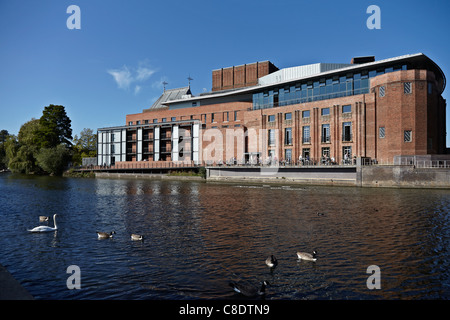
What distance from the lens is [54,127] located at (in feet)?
273

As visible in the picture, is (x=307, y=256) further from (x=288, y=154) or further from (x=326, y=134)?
(x=288, y=154)

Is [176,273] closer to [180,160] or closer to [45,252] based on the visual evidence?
[45,252]

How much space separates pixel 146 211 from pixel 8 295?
568 inches

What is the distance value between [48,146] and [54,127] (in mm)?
5441

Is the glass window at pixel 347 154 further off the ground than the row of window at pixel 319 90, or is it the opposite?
the row of window at pixel 319 90

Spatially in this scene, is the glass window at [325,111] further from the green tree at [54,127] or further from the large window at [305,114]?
→ the green tree at [54,127]

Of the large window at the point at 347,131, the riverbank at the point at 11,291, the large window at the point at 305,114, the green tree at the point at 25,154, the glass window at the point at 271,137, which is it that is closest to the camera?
the riverbank at the point at 11,291

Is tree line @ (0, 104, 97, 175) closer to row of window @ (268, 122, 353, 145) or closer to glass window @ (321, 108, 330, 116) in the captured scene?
row of window @ (268, 122, 353, 145)

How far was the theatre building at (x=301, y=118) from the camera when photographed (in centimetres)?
4153

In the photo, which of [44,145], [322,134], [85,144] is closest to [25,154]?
[44,145]

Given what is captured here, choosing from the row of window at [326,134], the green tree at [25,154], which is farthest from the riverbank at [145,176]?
the green tree at [25,154]

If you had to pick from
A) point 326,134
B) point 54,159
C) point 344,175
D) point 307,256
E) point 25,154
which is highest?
point 326,134

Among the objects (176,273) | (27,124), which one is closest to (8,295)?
(176,273)
